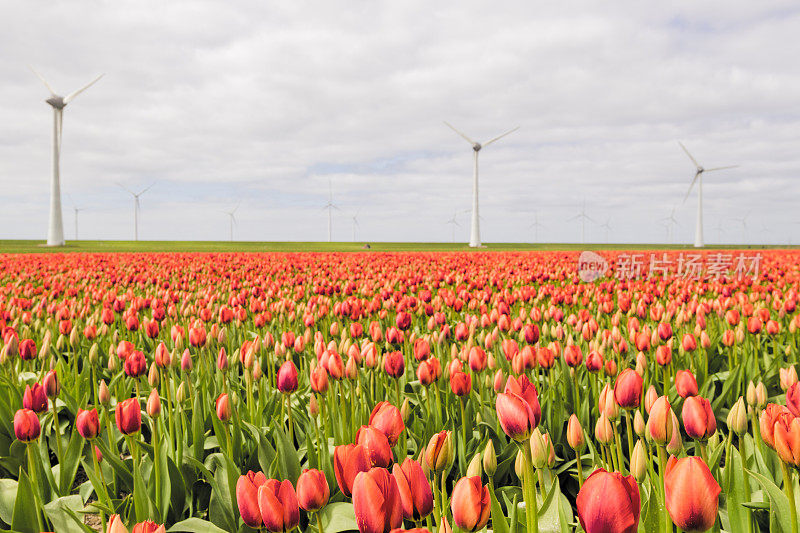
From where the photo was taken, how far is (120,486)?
2900 millimetres

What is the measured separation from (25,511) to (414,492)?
181cm

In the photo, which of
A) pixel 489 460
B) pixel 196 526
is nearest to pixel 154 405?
pixel 196 526

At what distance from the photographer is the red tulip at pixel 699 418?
6.26 feet

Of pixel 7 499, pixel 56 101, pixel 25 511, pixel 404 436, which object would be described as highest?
pixel 56 101

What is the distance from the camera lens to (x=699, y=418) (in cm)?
191

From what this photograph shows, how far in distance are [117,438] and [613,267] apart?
1126cm

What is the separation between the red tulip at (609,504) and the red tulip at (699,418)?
91 cm

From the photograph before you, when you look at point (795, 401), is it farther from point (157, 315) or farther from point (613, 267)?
point (613, 267)

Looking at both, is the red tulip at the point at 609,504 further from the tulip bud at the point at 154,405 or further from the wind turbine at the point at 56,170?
the wind turbine at the point at 56,170

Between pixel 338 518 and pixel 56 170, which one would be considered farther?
pixel 56 170

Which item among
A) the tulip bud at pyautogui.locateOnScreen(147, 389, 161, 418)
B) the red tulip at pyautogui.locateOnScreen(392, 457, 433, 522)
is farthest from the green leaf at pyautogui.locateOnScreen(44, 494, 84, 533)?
the red tulip at pyautogui.locateOnScreen(392, 457, 433, 522)

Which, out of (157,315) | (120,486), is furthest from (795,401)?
(157,315)

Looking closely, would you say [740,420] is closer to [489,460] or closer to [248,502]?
[489,460]

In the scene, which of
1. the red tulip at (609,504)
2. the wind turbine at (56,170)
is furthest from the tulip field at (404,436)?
the wind turbine at (56,170)
